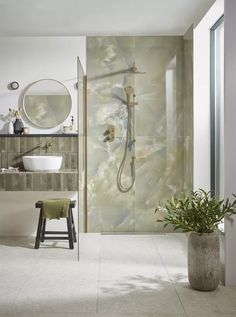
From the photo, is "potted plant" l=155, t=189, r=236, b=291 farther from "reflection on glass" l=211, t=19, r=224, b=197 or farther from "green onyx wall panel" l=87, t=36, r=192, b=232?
"green onyx wall panel" l=87, t=36, r=192, b=232

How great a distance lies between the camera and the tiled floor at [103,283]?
3.09 metres

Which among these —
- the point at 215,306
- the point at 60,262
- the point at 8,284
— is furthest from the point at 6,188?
the point at 215,306

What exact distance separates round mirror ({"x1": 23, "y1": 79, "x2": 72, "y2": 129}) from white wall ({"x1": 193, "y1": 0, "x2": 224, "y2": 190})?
1.67 metres

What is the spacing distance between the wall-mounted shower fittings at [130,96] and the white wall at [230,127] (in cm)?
229

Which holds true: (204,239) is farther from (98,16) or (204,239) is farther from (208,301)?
(98,16)

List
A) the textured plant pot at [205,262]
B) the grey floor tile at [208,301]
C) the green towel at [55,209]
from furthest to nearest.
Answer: the green towel at [55,209]
the textured plant pot at [205,262]
the grey floor tile at [208,301]

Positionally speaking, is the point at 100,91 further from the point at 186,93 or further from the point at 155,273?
the point at 155,273

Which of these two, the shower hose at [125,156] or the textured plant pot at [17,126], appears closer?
the textured plant pot at [17,126]

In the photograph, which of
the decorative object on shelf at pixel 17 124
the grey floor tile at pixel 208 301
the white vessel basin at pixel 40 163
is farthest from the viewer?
the decorative object on shelf at pixel 17 124

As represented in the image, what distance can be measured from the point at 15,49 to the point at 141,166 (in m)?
2.28

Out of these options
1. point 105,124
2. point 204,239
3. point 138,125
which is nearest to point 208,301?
point 204,239

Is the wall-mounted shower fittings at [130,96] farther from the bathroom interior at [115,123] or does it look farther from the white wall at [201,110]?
the white wall at [201,110]

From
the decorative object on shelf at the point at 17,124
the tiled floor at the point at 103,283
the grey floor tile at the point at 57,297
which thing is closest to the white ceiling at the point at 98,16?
the decorative object on shelf at the point at 17,124

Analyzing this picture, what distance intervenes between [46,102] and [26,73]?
0.47m
